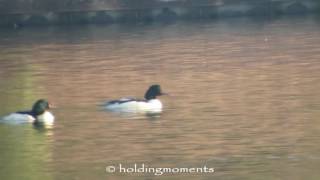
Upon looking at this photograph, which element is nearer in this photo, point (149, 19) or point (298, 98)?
point (298, 98)

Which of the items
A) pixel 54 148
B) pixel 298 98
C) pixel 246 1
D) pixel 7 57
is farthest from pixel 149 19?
pixel 54 148

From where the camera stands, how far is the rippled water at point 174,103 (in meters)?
19.4

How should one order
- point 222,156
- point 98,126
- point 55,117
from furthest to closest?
point 55,117
point 98,126
point 222,156

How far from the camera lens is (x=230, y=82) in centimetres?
3095

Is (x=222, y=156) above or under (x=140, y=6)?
under

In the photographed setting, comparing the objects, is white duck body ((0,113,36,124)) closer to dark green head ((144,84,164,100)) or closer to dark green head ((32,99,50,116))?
dark green head ((32,99,50,116))

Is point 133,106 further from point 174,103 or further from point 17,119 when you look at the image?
point 17,119

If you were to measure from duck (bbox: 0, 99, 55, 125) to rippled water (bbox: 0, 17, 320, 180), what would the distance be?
0.95ft

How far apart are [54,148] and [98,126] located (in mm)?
2789

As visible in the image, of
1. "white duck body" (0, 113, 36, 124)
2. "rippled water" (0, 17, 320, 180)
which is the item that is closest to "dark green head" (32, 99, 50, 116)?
"white duck body" (0, 113, 36, 124)

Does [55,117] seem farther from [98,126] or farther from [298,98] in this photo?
[298,98]

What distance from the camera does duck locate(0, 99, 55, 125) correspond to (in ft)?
81.5

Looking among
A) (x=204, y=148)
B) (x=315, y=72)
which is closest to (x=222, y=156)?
(x=204, y=148)

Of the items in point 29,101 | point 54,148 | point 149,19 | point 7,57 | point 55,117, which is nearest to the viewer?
point 54,148
